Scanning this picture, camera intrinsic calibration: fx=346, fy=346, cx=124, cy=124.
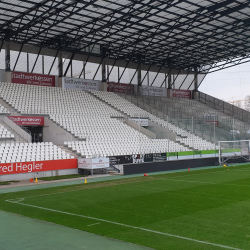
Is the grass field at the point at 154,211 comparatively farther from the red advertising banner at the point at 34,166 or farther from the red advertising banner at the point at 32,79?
the red advertising banner at the point at 32,79

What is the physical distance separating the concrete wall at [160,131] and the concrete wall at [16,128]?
46.6ft

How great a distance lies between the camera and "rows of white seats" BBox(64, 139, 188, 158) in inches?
1123

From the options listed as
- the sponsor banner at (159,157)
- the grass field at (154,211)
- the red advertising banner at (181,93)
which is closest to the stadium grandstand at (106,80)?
the sponsor banner at (159,157)

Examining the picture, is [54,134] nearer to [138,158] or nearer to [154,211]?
[138,158]

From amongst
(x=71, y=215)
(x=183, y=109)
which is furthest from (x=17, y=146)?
(x=183, y=109)

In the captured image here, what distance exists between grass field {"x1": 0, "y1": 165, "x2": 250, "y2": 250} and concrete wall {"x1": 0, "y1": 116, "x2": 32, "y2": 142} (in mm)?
10601

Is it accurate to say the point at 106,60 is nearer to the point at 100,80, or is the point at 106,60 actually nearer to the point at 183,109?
the point at 100,80

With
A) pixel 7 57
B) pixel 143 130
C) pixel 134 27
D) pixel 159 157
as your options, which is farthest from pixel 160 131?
pixel 7 57

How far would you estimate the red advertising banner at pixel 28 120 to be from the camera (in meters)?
30.9

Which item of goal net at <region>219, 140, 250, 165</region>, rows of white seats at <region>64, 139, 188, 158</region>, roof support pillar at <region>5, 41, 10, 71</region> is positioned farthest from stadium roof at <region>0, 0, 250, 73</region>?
goal net at <region>219, 140, 250, 165</region>

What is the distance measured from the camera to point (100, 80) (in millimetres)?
47219

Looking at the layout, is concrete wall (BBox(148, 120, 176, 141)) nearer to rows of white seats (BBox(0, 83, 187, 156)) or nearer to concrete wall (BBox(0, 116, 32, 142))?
rows of white seats (BBox(0, 83, 187, 156))

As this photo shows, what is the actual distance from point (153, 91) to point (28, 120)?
25.7m

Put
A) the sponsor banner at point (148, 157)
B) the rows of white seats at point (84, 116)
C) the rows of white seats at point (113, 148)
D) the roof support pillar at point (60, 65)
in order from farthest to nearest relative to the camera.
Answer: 1. the roof support pillar at point (60, 65)
2. the rows of white seats at point (84, 116)
3. the sponsor banner at point (148, 157)
4. the rows of white seats at point (113, 148)
